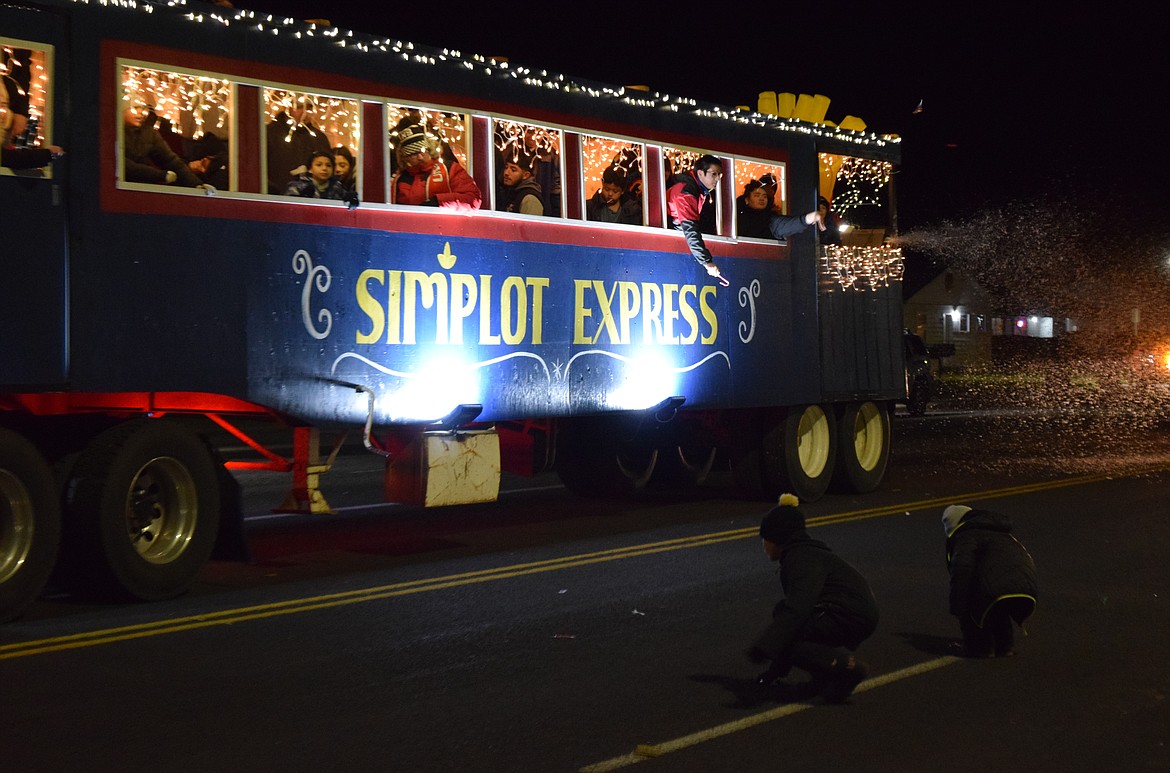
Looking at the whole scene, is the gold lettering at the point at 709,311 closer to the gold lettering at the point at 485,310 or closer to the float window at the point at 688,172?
the float window at the point at 688,172

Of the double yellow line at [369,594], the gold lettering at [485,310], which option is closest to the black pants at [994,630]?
the double yellow line at [369,594]

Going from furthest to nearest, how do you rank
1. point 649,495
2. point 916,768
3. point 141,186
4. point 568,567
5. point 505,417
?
point 649,495 < point 505,417 < point 568,567 < point 141,186 < point 916,768

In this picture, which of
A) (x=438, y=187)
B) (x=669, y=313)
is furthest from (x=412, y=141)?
(x=669, y=313)

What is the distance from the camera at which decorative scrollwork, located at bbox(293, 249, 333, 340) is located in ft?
34.9

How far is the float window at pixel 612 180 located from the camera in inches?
520

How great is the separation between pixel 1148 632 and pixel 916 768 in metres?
3.49

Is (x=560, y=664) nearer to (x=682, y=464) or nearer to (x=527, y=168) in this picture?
(x=527, y=168)

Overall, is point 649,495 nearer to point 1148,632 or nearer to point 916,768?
point 1148,632

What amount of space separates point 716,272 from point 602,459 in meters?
2.51

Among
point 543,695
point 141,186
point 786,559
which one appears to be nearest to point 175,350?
point 141,186

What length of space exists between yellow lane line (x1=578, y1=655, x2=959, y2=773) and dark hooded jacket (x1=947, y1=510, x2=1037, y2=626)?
492mm

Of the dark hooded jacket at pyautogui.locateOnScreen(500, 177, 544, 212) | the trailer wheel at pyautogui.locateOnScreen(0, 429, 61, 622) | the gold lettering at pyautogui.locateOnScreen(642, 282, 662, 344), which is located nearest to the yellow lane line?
the trailer wheel at pyautogui.locateOnScreen(0, 429, 61, 622)

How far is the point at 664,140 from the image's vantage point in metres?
14.1

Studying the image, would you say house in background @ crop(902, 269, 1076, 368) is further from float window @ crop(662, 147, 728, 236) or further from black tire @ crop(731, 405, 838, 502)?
float window @ crop(662, 147, 728, 236)
